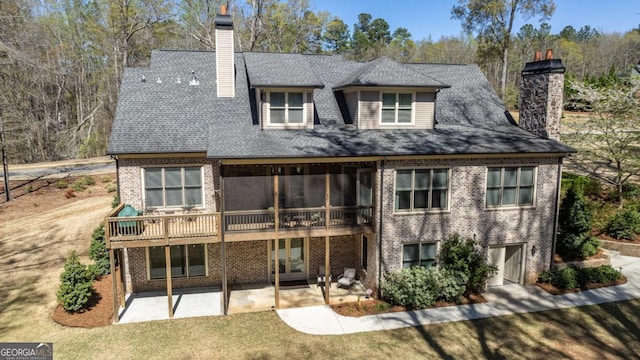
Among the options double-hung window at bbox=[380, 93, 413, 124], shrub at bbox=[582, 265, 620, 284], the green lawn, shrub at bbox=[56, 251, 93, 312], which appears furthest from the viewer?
double-hung window at bbox=[380, 93, 413, 124]

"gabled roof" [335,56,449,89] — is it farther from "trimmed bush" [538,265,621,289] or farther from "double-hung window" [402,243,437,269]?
"trimmed bush" [538,265,621,289]

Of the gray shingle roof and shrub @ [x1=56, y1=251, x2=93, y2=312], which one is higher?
the gray shingle roof

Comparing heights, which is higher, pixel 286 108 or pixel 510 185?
pixel 286 108

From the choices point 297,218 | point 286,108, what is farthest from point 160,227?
point 286,108

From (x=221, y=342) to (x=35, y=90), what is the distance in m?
40.5

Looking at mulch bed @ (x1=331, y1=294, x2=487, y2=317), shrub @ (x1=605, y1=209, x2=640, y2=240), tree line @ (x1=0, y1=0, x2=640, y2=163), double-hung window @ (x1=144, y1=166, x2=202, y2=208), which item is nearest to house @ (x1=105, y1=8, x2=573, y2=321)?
double-hung window @ (x1=144, y1=166, x2=202, y2=208)

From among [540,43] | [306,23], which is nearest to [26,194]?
[306,23]

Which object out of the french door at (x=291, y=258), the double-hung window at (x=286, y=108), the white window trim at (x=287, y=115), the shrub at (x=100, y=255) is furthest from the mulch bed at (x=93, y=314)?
the double-hung window at (x=286, y=108)

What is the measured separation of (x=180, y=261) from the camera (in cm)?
1603

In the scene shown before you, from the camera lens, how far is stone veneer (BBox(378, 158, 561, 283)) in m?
15.1

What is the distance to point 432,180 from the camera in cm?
1517

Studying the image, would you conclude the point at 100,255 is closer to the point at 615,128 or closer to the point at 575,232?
the point at 575,232

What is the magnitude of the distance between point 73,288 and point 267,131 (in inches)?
343

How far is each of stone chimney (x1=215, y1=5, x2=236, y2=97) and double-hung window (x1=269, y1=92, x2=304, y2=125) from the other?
2797 mm
